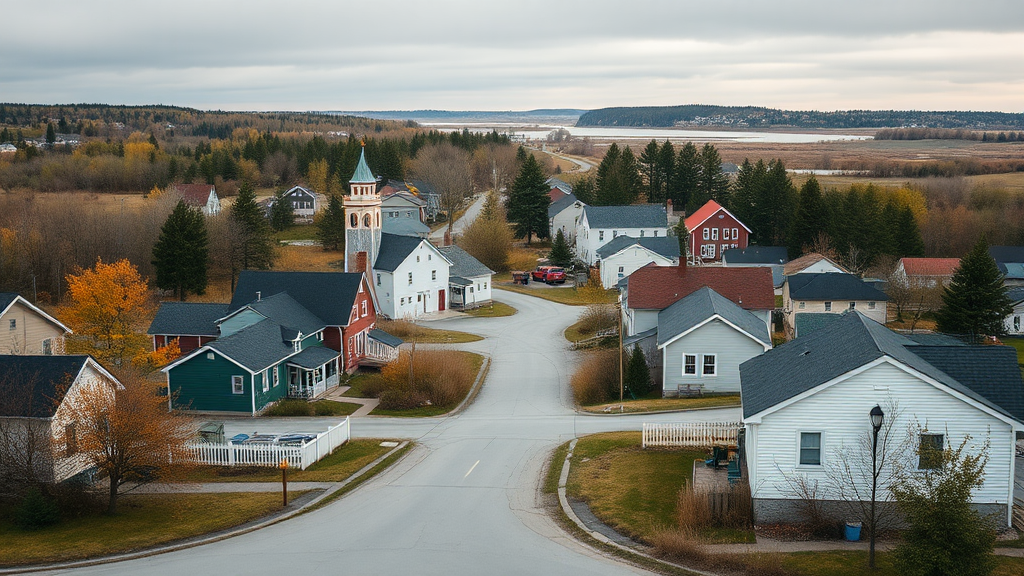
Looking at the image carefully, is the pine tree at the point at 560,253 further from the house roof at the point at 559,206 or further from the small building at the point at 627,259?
the house roof at the point at 559,206

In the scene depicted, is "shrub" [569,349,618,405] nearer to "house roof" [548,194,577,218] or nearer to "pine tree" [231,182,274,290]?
"pine tree" [231,182,274,290]

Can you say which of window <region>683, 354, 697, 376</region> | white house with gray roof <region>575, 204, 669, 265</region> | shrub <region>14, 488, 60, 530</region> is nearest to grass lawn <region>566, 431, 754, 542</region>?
window <region>683, 354, 697, 376</region>

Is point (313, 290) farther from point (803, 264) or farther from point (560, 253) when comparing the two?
point (803, 264)

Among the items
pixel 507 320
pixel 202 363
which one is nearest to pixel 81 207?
pixel 507 320

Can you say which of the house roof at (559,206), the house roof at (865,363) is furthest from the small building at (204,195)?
the house roof at (865,363)

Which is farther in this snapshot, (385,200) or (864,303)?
(385,200)

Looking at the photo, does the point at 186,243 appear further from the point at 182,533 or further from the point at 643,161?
the point at 643,161

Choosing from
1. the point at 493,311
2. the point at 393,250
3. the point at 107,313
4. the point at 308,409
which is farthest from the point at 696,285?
the point at 107,313
